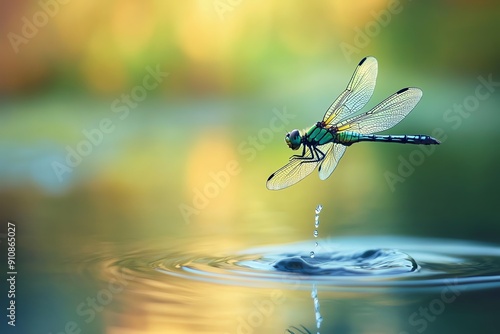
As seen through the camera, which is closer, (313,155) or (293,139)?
(293,139)

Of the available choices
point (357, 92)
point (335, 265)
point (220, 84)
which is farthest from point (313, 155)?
point (220, 84)

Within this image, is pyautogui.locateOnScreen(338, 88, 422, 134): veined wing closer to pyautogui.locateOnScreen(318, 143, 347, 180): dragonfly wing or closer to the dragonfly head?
pyautogui.locateOnScreen(318, 143, 347, 180): dragonfly wing

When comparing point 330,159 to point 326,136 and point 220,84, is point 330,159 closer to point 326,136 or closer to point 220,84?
point 326,136

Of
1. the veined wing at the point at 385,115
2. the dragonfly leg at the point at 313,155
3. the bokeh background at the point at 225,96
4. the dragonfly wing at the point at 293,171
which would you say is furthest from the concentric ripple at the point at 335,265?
the bokeh background at the point at 225,96

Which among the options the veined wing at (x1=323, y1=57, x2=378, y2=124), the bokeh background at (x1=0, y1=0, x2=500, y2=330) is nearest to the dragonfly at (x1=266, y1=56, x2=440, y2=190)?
the veined wing at (x1=323, y1=57, x2=378, y2=124)

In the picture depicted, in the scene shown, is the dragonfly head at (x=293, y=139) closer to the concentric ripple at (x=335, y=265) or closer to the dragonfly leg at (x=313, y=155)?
the dragonfly leg at (x=313, y=155)

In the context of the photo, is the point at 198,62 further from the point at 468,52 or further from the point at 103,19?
the point at 468,52
